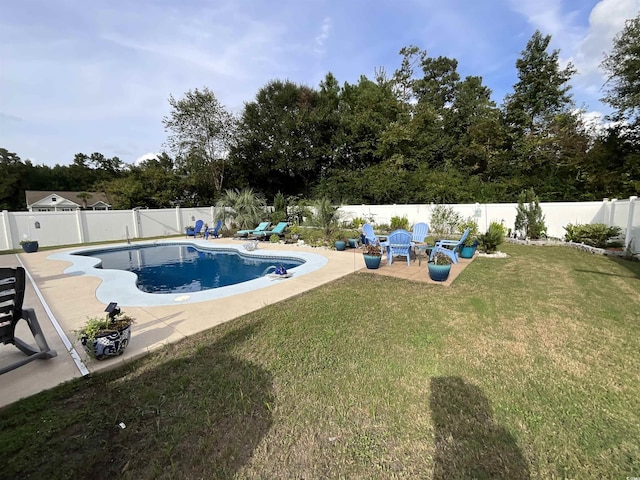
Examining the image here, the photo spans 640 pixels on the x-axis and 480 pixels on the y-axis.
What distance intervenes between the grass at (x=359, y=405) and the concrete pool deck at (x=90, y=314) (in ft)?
0.94

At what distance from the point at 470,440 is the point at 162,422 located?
2.25 m

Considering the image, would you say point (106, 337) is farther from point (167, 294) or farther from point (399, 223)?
point (399, 223)

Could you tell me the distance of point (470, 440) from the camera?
1.88m

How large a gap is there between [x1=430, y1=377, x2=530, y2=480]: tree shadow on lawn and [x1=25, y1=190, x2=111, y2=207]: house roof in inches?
1518

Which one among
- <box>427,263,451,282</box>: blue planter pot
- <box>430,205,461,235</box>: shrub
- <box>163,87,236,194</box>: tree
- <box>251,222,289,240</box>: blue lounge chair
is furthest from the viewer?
<box>163,87,236,194</box>: tree

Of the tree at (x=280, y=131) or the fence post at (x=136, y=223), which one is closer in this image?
the fence post at (x=136, y=223)

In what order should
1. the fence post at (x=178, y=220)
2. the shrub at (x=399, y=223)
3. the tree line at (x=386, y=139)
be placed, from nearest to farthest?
1. the shrub at (x=399, y=223)
2. the tree line at (x=386, y=139)
3. the fence post at (x=178, y=220)

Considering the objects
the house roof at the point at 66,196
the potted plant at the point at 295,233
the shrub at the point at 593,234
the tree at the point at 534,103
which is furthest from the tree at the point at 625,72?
the house roof at the point at 66,196

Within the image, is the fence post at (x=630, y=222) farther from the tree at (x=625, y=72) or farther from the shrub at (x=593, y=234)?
the tree at (x=625, y=72)

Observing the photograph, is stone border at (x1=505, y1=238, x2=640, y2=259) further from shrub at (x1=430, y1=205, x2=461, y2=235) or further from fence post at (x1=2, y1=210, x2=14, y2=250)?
fence post at (x1=2, y1=210, x2=14, y2=250)

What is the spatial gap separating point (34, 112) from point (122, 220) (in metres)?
6.52

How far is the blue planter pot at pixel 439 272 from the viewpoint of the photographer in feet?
17.9

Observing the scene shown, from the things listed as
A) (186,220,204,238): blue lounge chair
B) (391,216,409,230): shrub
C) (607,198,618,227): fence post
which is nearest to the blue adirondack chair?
(391,216,409,230): shrub

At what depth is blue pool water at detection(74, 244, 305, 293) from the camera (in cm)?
739
